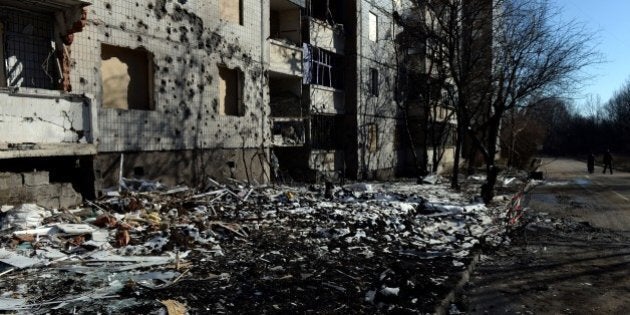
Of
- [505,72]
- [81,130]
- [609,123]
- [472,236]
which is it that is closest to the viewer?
[81,130]

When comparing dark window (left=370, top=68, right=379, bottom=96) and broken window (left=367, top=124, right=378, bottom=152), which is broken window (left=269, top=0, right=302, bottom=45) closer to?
broken window (left=367, top=124, right=378, bottom=152)

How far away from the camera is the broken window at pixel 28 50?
994 centimetres

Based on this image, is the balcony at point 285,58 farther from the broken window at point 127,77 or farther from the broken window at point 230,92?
the broken window at point 127,77

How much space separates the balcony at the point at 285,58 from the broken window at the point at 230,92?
2685 mm

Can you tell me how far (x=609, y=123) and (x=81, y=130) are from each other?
109 meters

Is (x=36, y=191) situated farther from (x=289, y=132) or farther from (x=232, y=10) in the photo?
(x=289, y=132)

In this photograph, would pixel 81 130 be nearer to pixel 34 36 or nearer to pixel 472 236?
pixel 34 36

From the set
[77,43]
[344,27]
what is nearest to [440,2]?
[344,27]

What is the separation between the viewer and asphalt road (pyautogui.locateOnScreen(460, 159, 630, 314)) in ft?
20.9

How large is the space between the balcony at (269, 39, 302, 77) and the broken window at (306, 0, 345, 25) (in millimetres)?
4566

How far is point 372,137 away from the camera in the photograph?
29.5 metres

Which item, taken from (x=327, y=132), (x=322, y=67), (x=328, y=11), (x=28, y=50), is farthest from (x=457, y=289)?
(x=328, y=11)

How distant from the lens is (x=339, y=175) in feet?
85.4

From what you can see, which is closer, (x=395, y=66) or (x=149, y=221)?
(x=149, y=221)
